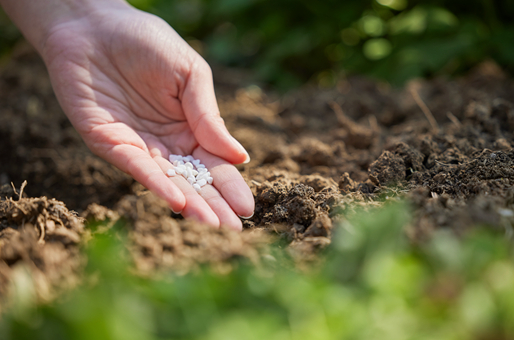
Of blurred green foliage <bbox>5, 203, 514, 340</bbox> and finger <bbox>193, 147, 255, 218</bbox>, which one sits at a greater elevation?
blurred green foliage <bbox>5, 203, 514, 340</bbox>

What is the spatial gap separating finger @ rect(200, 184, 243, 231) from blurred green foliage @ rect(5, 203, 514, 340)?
1.92 feet

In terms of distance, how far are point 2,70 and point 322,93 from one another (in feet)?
11.2

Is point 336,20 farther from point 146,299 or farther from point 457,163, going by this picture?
point 146,299

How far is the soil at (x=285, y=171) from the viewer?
4.15 feet

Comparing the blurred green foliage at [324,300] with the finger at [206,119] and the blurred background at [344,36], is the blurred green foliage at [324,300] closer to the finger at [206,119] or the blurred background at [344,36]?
the finger at [206,119]

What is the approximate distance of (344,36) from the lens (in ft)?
13.9

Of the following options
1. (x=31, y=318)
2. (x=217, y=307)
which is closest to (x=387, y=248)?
(x=217, y=307)

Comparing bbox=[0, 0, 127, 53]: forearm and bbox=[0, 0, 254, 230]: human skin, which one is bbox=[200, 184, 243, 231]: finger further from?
bbox=[0, 0, 127, 53]: forearm

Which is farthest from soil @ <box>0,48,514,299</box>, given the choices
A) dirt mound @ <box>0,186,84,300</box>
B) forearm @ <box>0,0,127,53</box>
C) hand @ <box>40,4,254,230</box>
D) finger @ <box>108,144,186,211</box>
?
forearm @ <box>0,0,127,53</box>

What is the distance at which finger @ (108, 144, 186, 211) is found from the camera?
5.29ft

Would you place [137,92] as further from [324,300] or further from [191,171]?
[324,300]

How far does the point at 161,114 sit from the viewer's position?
7.81ft

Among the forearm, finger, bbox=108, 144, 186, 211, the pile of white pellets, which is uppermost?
the forearm

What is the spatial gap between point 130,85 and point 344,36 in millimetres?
2829
